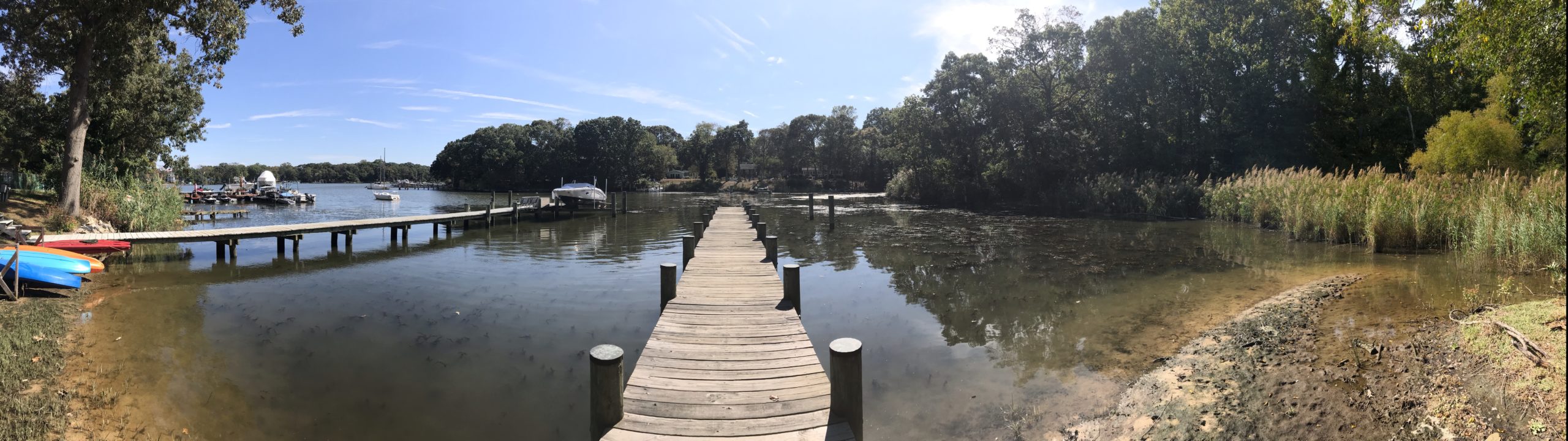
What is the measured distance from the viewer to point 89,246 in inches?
453

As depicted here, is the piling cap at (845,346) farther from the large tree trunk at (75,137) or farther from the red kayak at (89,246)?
the large tree trunk at (75,137)

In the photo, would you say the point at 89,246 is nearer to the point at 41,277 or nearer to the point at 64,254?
the point at 64,254

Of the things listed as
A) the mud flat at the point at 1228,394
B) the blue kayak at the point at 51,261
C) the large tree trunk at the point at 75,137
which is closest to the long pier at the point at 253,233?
the large tree trunk at the point at 75,137

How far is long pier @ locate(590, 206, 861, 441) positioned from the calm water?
829mm

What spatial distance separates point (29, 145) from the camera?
21.1 metres

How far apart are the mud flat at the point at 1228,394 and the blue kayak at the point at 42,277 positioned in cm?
1384

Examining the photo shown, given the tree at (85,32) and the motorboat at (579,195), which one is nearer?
the tree at (85,32)

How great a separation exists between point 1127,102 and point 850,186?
41.4m

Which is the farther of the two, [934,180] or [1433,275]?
[934,180]

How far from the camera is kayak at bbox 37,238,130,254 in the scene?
37.4 feet

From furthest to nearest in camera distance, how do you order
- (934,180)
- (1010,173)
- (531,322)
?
(934,180) < (1010,173) < (531,322)

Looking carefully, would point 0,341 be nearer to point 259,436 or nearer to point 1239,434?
point 259,436

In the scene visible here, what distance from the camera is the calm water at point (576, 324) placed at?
5.41 m

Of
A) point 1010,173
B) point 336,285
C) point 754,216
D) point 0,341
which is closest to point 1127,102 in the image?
point 1010,173
